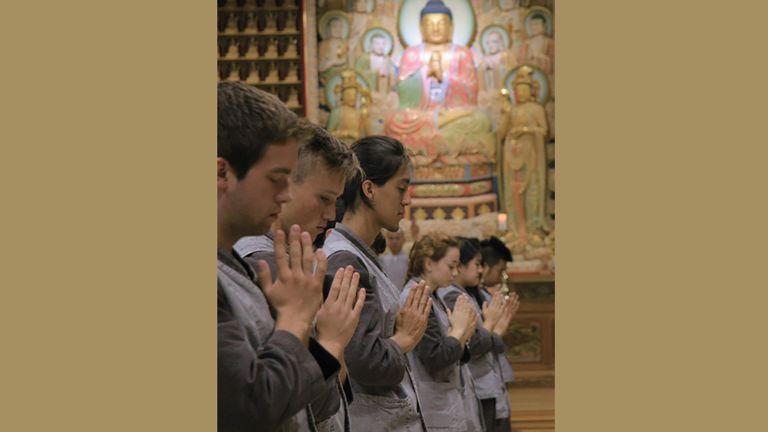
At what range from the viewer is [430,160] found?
11867 millimetres

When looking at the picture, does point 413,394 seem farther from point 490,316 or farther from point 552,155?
point 552,155

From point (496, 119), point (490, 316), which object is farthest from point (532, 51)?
point (490, 316)

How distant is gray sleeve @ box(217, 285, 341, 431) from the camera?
1277mm

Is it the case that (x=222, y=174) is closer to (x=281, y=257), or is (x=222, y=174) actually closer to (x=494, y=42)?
(x=281, y=257)

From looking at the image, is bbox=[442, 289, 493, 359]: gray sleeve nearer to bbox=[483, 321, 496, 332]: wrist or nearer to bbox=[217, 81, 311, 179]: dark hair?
bbox=[483, 321, 496, 332]: wrist

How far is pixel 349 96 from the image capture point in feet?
38.9

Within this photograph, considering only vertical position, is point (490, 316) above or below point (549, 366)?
above

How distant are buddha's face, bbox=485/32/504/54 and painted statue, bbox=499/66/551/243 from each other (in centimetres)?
72

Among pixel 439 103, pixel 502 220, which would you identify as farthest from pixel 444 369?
pixel 439 103

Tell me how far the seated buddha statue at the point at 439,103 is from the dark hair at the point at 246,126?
34.1 ft

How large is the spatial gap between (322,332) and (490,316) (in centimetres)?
317

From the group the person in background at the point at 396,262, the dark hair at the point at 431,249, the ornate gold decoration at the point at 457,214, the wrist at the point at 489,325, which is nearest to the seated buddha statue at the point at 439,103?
the ornate gold decoration at the point at 457,214

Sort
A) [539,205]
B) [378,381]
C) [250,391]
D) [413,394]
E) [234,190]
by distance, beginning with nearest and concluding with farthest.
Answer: [250,391] → [234,190] → [378,381] → [413,394] → [539,205]

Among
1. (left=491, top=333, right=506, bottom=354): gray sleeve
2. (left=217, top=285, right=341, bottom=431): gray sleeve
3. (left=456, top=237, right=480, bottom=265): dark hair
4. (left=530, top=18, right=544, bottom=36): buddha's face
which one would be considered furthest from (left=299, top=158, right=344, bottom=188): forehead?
(left=530, top=18, right=544, bottom=36): buddha's face
